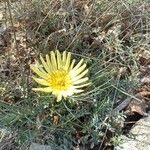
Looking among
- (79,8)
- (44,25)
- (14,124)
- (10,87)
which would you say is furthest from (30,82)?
(79,8)

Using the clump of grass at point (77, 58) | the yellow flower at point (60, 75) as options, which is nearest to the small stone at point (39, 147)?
the clump of grass at point (77, 58)

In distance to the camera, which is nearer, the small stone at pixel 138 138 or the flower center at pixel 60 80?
the flower center at pixel 60 80

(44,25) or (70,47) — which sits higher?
(44,25)

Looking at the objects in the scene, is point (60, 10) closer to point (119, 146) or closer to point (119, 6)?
point (119, 6)

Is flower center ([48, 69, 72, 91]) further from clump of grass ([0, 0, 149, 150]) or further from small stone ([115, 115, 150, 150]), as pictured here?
small stone ([115, 115, 150, 150])

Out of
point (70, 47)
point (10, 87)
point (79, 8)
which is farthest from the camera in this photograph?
point (79, 8)

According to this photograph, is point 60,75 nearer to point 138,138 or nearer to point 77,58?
point 77,58

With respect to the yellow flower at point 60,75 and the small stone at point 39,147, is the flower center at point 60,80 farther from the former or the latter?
the small stone at point 39,147

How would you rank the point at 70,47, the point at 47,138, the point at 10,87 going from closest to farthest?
the point at 47,138 < the point at 10,87 < the point at 70,47

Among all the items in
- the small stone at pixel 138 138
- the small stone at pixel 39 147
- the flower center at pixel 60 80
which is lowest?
the small stone at pixel 138 138
